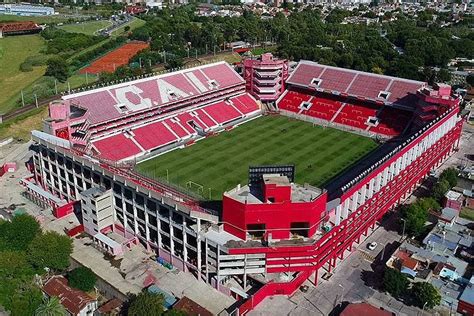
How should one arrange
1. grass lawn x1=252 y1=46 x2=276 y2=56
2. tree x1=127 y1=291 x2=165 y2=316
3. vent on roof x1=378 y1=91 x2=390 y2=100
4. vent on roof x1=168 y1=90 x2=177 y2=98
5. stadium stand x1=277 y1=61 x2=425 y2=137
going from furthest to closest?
1. grass lawn x1=252 y1=46 x2=276 y2=56
2. vent on roof x1=378 y1=91 x2=390 y2=100
3. stadium stand x1=277 y1=61 x2=425 y2=137
4. vent on roof x1=168 y1=90 x2=177 y2=98
5. tree x1=127 y1=291 x2=165 y2=316

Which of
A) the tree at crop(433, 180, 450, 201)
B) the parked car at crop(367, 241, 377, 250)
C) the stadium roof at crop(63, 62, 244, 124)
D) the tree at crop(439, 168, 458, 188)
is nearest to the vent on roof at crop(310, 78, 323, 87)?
the stadium roof at crop(63, 62, 244, 124)

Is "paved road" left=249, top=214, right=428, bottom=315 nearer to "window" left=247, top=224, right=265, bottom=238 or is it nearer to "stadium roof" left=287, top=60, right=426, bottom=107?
"window" left=247, top=224, right=265, bottom=238

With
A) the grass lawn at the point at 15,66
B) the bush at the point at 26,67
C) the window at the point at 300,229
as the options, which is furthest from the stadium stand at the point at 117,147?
the bush at the point at 26,67

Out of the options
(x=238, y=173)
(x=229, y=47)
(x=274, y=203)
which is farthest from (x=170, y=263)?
(x=229, y=47)

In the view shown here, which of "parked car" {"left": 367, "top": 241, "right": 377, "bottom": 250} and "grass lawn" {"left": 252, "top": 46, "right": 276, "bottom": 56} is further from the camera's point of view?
"grass lawn" {"left": 252, "top": 46, "right": 276, "bottom": 56}

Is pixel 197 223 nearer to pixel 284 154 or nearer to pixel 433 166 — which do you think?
pixel 284 154

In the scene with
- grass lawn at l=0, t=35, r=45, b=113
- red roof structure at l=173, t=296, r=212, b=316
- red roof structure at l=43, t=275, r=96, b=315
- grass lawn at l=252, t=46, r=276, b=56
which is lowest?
grass lawn at l=0, t=35, r=45, b=113
